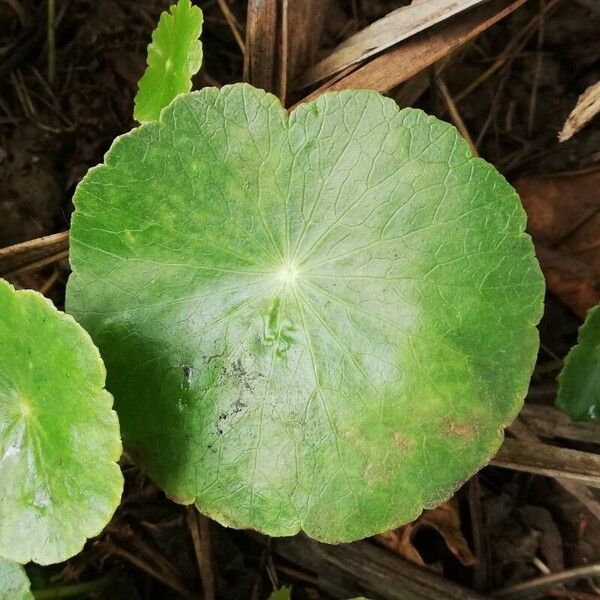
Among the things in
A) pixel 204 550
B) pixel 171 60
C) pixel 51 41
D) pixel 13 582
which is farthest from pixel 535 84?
pixel 13 582

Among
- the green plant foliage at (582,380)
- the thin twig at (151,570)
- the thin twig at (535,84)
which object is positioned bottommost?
the thin twig at (151,570)

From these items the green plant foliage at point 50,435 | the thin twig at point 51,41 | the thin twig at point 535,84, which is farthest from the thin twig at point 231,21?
the green plant foliage at point 50,435

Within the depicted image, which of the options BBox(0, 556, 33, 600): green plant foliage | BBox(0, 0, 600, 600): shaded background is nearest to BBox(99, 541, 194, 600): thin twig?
BBox(0, 0, 600, 600): shaded background

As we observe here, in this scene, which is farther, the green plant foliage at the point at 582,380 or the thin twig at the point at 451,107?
the thin twig at the point at 451,107

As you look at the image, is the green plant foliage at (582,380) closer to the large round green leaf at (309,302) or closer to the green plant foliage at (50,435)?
the large round green leaf at (309,302)

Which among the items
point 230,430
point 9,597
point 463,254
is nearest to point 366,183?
point 463,254

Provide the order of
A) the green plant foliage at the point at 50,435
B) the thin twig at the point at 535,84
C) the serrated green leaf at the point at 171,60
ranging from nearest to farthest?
the green plant foliage at the point at 50,435 → the serrated green leaf at the point at 171,60 → the thin twig at the point at 535,84
